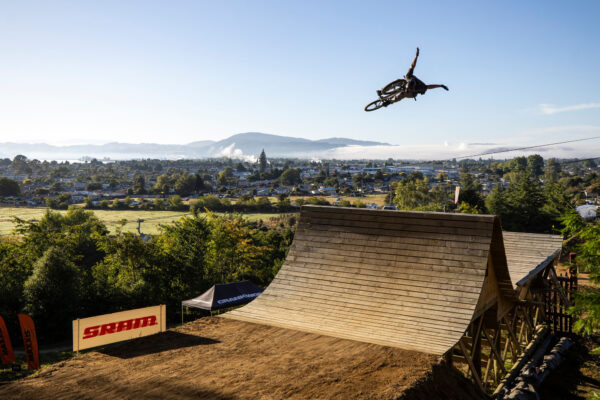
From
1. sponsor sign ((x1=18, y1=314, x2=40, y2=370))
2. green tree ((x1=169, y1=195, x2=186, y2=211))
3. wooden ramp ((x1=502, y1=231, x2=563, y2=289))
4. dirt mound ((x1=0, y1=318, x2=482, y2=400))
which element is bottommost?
green tree ((x1=169, y1=195, x2=186, y2=211))

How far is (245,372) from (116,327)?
4.45m

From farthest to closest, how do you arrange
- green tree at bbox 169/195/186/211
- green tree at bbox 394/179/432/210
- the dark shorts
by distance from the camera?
green tree at bbox 169/195/186/211 < green tree at bbox 394/179/432/210 < the dark shorts

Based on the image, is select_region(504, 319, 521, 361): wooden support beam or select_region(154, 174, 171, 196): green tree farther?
select_region(154, 174, 171, 196): green tree

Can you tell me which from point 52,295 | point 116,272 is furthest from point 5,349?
point 116,272

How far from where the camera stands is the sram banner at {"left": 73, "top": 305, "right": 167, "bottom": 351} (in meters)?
11.4

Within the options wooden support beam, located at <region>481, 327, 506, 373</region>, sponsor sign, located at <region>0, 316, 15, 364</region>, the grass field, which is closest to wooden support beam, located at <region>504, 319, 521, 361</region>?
wooden support beam, located at <region>481, 327, 506, 373</region>

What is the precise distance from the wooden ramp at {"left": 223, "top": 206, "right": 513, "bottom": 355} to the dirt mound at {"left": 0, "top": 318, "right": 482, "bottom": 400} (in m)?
0.87

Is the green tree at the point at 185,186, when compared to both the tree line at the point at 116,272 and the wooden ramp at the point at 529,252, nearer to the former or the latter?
the tree line at the point at 116,272

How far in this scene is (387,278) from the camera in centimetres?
1379

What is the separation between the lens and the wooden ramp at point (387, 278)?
1197 centimetres

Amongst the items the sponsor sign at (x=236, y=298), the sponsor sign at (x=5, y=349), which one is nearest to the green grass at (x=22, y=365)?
the sponsor sign at (x=5, y=349)

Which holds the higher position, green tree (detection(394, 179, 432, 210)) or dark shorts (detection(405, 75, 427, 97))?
dark shorts (detection(405, 75, 427, 97))

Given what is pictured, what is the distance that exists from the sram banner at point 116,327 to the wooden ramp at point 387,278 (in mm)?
2279

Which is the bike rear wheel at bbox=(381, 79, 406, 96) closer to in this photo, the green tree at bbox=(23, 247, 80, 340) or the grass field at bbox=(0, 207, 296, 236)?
the green tree at bbox=(23, 247, 80, 340)
